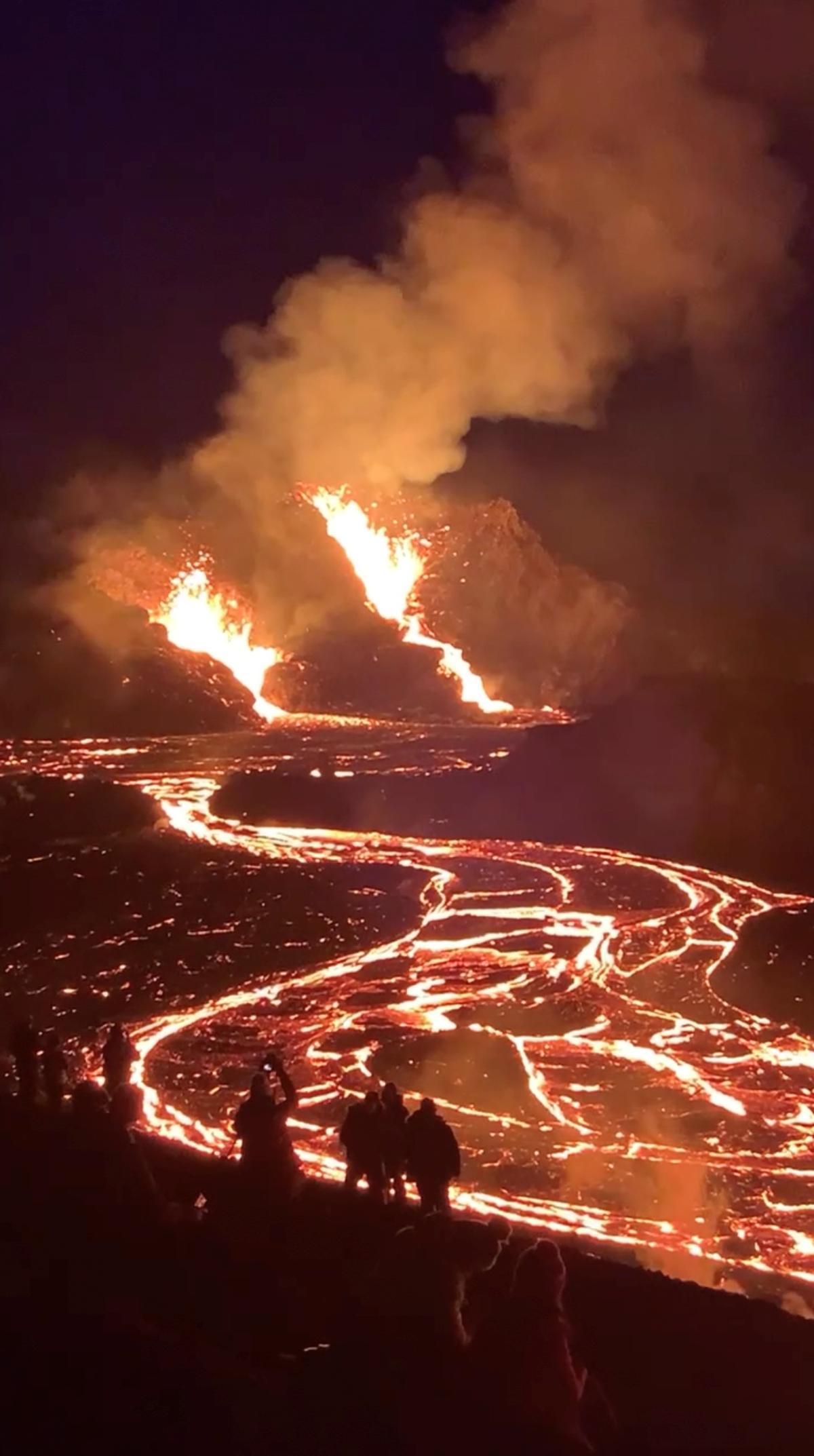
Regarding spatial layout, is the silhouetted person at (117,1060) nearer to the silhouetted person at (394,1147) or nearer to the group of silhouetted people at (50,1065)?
the group of silhouetted people at (50,1065)

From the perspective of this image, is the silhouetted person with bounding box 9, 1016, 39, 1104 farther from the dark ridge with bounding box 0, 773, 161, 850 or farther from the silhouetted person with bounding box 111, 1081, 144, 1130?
the dark ridge with bounding box 0, 773, 161, 850

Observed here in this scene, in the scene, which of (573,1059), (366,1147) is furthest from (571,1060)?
(366,1147)

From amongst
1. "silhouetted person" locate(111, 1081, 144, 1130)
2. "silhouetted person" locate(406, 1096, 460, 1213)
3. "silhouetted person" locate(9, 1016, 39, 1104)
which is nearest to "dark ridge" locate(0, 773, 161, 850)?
"silhouetted person" locate(9, 1016, 39, 1104)

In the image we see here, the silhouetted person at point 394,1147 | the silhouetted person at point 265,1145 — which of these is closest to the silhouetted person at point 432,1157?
the silhouetted person at point 394,1147

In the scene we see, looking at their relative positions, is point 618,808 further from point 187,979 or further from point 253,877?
point 187,979

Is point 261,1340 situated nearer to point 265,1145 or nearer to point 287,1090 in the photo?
point 265,1145
